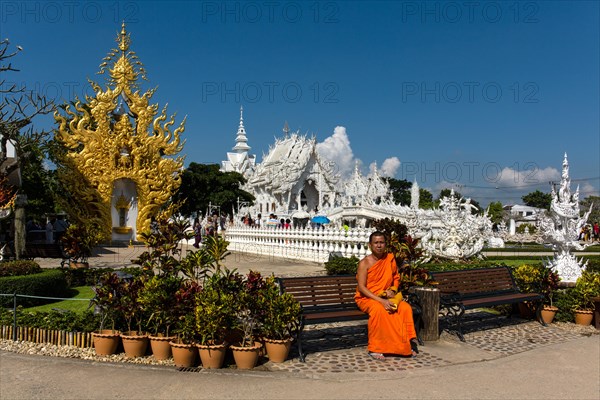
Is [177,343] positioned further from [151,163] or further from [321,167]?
[321,167]

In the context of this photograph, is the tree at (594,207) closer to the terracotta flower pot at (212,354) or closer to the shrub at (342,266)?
the shrub at (342,266)

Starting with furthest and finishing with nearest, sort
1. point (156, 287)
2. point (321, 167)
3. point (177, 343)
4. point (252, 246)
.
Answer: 1. point (321, 167)
2. point (252, 246)
3. point (156, 287)
4. point (177, 343)

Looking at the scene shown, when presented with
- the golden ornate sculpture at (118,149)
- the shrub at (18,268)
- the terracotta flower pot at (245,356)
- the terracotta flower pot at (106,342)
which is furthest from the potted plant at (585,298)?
the golden ornate sculpture at (118,149)

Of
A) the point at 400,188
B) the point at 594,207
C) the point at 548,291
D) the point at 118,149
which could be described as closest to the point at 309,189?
the point at 118,149

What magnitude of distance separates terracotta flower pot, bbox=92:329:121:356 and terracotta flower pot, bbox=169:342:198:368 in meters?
1.04

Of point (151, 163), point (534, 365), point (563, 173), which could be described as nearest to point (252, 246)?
point (151, 163)

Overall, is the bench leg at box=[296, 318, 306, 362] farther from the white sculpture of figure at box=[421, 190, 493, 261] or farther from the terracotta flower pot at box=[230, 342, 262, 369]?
the white sculpture of figure at box=[421, 190, 493, 261]

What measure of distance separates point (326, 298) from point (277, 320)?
1324 mm

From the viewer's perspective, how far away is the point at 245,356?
594 cm

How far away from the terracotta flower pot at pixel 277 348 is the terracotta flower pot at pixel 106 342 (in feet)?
6.96

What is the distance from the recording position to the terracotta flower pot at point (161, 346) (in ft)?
20.5

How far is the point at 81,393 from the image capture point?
5.15m

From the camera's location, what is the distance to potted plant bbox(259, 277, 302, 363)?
6145mm

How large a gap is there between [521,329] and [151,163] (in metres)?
22.9
